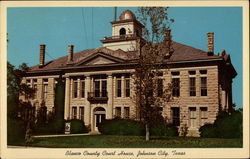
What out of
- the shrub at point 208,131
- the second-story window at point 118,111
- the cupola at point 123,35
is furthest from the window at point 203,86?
the cupola at point 123,35

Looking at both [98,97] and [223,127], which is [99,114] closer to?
[98,97]

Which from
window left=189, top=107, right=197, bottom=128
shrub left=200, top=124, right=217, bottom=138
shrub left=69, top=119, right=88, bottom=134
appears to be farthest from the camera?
shrub left=69, top=119, right=88, bottom=134

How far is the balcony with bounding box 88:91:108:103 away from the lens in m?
31.2

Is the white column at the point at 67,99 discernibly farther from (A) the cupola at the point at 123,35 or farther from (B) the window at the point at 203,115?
(B) the window at the point at 203,115

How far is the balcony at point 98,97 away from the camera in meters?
31.2

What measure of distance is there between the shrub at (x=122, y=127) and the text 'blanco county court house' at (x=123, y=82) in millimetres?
801

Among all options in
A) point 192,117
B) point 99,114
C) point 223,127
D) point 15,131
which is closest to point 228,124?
point 223,127

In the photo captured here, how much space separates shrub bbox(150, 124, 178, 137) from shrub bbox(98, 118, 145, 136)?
59.1 inches

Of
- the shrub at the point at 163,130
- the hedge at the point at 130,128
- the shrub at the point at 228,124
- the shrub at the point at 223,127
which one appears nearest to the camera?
the shrub at the point at 228,124

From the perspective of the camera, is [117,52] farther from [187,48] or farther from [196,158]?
[196,158]

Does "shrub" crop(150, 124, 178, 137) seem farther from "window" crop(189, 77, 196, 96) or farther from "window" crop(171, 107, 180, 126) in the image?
"window" crop(189, 77, 196, 96)

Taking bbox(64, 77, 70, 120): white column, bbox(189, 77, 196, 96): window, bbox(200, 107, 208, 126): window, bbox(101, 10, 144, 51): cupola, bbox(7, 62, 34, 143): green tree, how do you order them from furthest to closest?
bbox(101, 10, 144, 51): cupola
bbox(64, 77, 70, 120): white column
bbox(189, 77, 196, 96): window
bbox(200, 107, 208, 126): window
bbox(7, 62, 34, 143): green tree

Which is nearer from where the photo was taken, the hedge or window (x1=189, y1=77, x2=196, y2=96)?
the hedge

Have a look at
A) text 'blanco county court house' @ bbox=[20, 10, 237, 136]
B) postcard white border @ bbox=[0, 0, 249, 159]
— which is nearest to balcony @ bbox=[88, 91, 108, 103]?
text 'blanco county court house' @ bbox=[20, 10, 237, 136]
